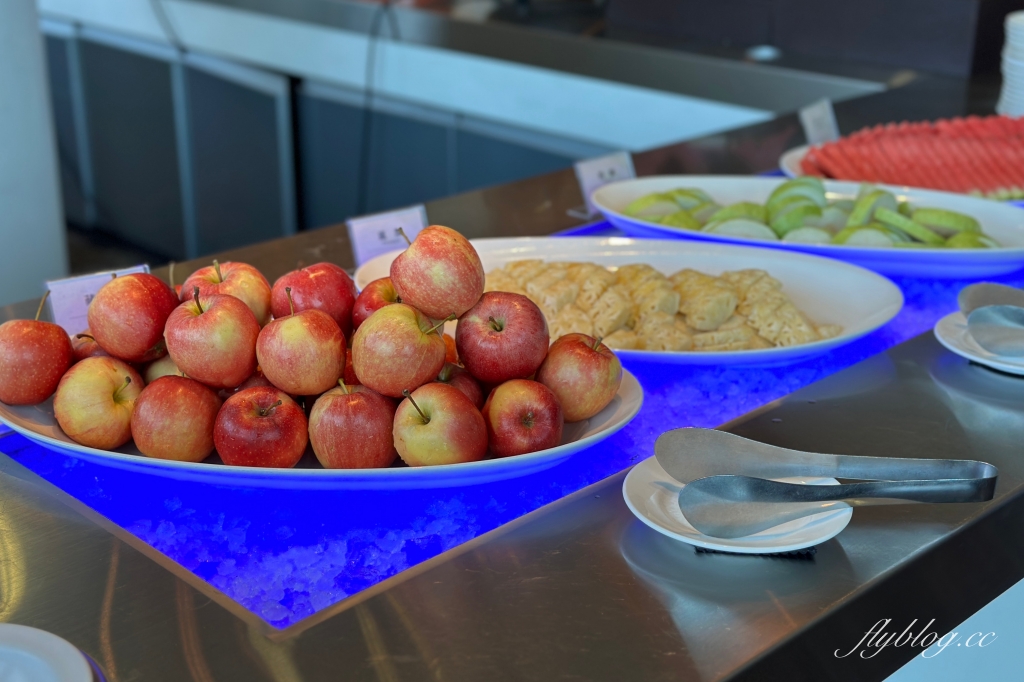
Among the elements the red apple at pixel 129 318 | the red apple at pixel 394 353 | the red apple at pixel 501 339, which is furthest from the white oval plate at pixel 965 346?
the red apple at pixel 129 318

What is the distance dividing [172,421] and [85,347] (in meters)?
0.17

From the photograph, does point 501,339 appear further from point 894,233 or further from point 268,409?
point 894,233

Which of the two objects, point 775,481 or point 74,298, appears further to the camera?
point 74,298

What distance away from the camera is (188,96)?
4.18 metres

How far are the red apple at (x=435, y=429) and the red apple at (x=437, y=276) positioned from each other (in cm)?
8

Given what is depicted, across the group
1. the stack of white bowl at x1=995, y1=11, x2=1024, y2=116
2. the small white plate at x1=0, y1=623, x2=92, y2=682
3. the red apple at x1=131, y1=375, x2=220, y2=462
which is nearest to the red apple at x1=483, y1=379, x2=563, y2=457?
the red apple at x1=131, y1=375, x2=220, y2=462

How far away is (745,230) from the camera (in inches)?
56.7

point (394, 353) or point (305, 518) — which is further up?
point (394, 353)

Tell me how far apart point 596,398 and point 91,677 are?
1.52 ft

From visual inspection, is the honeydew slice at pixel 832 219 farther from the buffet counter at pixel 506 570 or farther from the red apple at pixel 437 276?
the red apple at pixel 437 276

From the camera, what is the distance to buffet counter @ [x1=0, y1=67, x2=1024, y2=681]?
64cm

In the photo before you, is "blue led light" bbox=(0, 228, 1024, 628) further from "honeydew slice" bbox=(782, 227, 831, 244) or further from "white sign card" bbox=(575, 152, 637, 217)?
"white sign card" bbox=(575, 152, 637, 217)

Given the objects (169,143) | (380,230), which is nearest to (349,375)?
(380,230)

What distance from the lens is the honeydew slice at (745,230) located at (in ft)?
4.71
